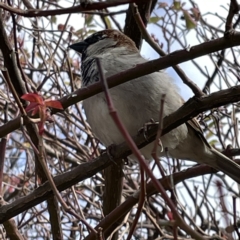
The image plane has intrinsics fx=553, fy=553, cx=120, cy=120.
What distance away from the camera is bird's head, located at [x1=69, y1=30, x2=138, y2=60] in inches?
126

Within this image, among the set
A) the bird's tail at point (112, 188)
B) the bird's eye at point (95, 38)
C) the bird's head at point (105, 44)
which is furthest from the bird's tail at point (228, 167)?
the bird's eye at point (95, 38)

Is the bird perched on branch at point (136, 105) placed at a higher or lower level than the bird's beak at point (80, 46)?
lower

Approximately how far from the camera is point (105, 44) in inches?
133

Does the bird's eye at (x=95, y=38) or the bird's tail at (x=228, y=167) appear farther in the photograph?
the bird's eye at (x=95, y=38)

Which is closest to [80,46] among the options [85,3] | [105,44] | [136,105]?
[105,44]

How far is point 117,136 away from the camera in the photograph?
2.90 meters

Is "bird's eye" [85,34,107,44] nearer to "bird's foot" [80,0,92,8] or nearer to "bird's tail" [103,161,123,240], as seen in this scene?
"bird's tail" [103,161,123,240]

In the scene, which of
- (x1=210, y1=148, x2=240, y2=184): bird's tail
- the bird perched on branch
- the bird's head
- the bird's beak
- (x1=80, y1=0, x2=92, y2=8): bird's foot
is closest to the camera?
(x1=80, y1=0, x2=92, y2=8): bird's foot

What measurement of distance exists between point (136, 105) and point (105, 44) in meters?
0.74

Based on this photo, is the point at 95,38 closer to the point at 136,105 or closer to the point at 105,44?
the point at 105,44

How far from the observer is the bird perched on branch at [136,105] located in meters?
2.77

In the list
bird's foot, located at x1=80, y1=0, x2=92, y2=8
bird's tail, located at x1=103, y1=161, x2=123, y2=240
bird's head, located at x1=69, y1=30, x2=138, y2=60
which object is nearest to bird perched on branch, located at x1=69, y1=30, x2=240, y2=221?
bird's head, located at x1=69, y1=30, x2=138, y2=60

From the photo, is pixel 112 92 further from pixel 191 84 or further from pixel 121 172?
pixel 191 84

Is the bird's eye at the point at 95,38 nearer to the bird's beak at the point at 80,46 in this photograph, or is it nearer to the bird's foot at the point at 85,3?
the bird's beak at the point at 80,46
